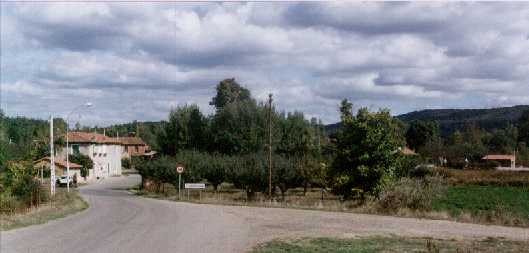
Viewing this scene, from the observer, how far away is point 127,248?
1631cm

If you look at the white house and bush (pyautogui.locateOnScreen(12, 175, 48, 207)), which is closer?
bush (pyautogui.locateOnScreen(12, 175, 48, 207))

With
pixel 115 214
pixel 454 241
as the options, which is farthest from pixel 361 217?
pixel 115 214

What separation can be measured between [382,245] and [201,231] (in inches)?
278

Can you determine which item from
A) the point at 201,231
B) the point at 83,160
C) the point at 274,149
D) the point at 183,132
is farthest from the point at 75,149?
the point at 201,231

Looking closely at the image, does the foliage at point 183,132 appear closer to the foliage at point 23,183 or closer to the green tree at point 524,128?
the foliage at point 23,183

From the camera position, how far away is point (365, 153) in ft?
118

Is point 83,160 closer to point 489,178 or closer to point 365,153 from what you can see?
point 489,178

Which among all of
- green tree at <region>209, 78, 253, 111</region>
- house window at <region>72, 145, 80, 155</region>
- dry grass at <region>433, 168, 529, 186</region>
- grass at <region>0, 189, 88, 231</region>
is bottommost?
dry grass at <region>433, 168, 529, 186</region>

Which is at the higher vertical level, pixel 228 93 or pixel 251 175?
pixel 228 93

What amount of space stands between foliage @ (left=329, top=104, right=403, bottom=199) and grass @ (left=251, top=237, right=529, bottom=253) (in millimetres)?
17164

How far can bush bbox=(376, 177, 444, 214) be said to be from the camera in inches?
1231

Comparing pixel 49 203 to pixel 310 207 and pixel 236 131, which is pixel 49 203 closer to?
pixel 310 207

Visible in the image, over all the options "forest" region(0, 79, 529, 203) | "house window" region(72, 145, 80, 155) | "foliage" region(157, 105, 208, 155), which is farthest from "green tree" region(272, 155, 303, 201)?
"house window" region(72, 145, 80, 155)

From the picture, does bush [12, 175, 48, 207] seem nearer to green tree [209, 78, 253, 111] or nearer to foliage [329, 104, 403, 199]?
foliage [329, 104, 403, 199]
